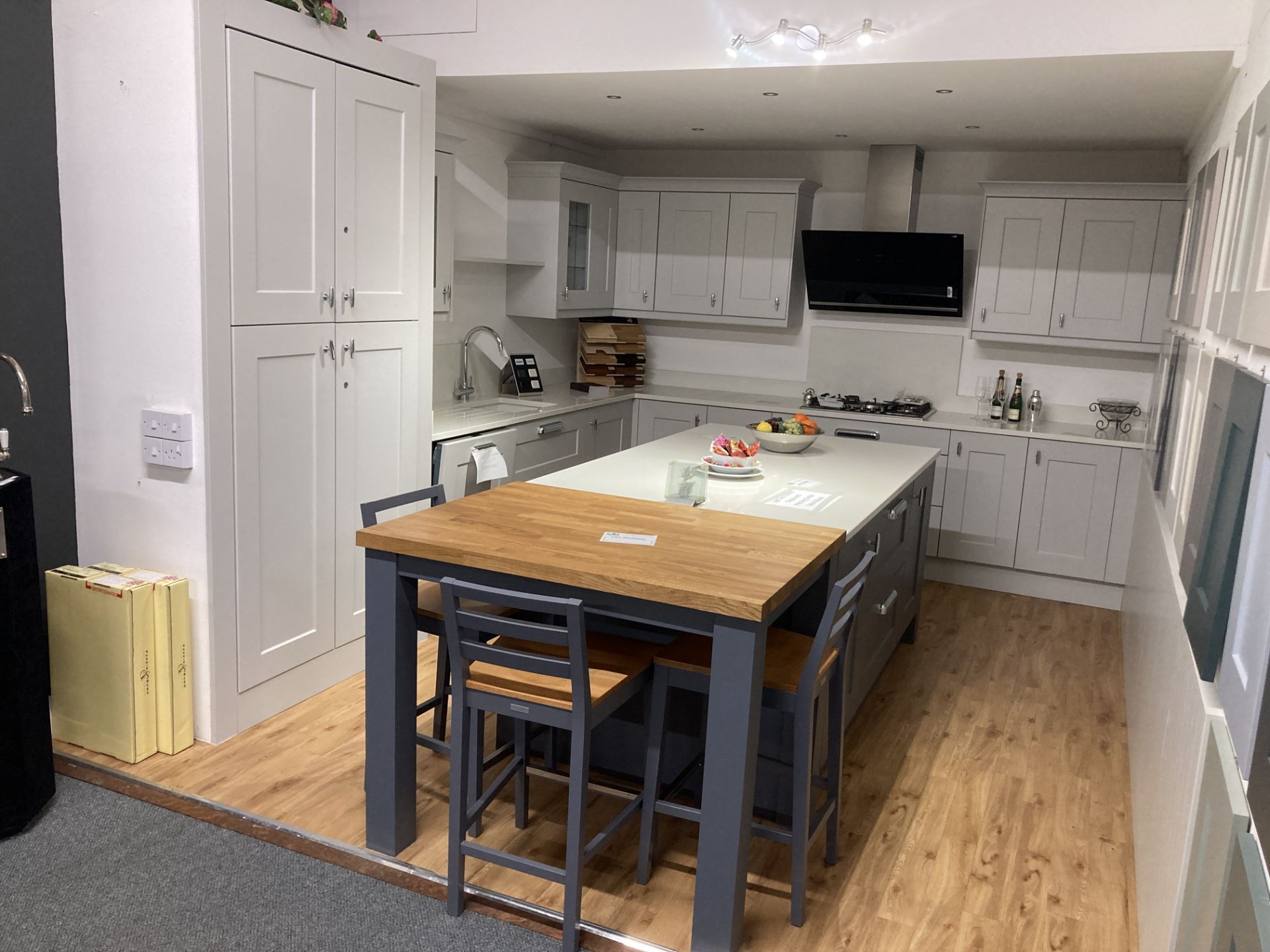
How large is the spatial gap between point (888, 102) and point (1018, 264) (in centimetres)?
152

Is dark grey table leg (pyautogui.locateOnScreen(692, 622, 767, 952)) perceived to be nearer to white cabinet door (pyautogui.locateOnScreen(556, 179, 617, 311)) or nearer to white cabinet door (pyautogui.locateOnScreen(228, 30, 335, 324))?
white cabinet door (pyautogui.locateOnScreen(228, 30, 335, 324))

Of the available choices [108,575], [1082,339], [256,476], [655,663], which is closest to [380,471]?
[256,476]

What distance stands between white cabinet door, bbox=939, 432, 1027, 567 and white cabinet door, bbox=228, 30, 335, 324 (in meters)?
3.40

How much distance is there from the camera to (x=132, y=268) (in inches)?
124

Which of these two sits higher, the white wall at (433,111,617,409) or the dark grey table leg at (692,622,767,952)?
the white wall at (433,111,617,409)

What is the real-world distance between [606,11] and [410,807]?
9.65 ft

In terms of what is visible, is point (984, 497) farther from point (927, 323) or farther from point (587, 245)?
point (587, 245)

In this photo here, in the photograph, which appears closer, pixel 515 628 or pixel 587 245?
pixel 515 628

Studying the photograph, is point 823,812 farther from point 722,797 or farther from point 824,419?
point 824,419

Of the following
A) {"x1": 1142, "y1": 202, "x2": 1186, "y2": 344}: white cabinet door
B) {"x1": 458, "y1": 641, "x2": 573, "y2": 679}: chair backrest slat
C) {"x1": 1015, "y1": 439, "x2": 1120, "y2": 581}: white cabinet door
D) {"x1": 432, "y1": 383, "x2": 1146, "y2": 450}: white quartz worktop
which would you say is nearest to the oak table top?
{"x1": 458, "y1": 641, "x2": 573, "y2": 679}: chair backrest slat

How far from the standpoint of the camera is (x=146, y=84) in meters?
3.00

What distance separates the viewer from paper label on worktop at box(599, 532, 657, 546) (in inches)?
103

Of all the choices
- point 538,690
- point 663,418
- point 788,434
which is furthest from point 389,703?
point 663,418

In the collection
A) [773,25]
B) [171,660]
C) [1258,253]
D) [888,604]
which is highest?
[773,25]
